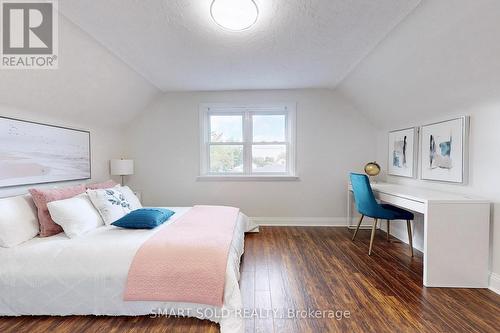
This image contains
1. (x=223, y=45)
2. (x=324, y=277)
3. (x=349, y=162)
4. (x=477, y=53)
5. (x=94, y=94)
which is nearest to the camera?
(x=477, y=53)

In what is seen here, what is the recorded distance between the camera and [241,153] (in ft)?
13.0

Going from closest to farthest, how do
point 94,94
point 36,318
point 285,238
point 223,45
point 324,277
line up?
point 36,318, point 324,277, point 223,45, point 94,94, point 285,238

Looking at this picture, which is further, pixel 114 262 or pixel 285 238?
pixel 285 238

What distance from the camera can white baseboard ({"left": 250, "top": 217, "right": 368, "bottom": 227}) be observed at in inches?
149

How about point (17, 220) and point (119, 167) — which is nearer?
point (17, 220)

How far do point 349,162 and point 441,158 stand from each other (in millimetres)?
1356

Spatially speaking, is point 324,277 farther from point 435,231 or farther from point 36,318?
point 36,318

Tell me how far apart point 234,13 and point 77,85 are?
1.86 m

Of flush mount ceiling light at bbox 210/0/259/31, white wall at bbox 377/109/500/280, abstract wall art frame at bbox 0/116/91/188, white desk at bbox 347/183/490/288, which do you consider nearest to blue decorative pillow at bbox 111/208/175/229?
abstract wall art frame at bbox 0/116/91/188

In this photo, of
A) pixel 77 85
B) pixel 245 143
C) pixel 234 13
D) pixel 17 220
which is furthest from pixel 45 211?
pixel 245 143

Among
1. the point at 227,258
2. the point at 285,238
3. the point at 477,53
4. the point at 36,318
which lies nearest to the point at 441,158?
the point at 477,53

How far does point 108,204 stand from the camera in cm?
231

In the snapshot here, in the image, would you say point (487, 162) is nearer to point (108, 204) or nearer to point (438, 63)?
point (438, 63)

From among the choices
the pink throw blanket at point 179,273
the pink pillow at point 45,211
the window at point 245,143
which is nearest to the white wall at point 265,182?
the window at point 245,143
